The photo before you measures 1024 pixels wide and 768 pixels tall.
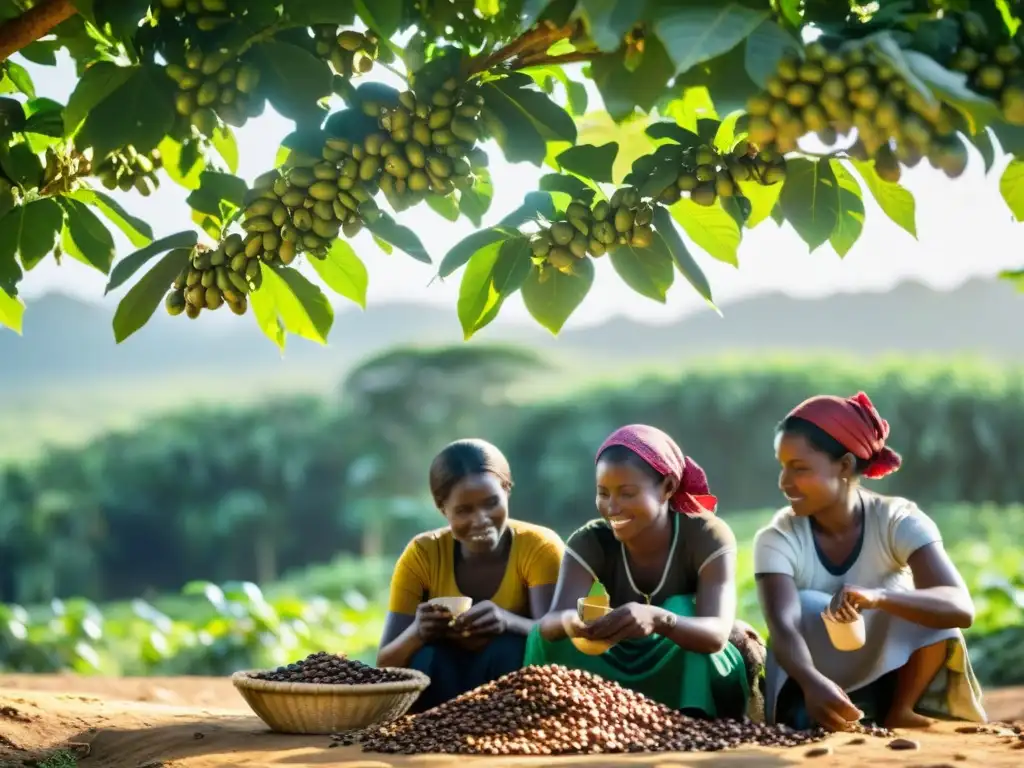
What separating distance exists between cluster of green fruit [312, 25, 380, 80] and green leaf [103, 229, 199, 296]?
19.6 inches

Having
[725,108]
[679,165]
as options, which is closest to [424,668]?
[679,165]

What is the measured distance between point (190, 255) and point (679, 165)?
3.56ft

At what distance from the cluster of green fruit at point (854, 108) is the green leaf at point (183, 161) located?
1633mm

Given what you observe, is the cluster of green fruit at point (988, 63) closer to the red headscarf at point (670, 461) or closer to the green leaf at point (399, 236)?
the green leaf at point (399, 236)

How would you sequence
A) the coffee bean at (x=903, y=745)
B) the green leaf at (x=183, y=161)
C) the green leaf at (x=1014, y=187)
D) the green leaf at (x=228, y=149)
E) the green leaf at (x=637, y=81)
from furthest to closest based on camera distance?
the green leaf at (x=228, y=149) < the green leaf at (x=183, y=161) < the coffee bean at (x=903, y=745) < the green leaf at (x=1014, y=187) < the green leaf at (x=637, y=81)

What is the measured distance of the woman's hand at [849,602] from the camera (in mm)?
3158

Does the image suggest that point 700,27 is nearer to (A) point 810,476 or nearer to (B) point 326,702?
(A) point 810,476

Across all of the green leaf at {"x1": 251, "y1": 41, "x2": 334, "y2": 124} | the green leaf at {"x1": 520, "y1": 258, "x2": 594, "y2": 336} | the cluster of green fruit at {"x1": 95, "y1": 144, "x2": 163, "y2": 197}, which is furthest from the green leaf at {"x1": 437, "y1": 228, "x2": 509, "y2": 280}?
the cluster of green fruit at {"x1": 95, "y1": 144, "x2": 163, "y2": 197}

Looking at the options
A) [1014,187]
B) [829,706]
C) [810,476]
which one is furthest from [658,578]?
[1014,187]

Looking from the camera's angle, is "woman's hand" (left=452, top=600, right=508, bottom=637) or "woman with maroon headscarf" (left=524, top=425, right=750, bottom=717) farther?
"woman's hand" (left=452, top=600, right=508, bottom=637)

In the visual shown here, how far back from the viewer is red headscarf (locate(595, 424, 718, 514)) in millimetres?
3660

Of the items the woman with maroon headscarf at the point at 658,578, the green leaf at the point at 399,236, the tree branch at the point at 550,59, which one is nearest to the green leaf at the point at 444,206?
the green leaf at the point at 399,236

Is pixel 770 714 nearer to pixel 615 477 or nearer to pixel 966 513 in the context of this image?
pixel 615 477

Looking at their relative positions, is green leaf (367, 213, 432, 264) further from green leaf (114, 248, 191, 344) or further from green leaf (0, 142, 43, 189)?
green leaf (0, 142, 43, 189)
